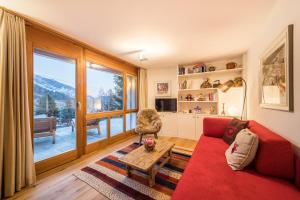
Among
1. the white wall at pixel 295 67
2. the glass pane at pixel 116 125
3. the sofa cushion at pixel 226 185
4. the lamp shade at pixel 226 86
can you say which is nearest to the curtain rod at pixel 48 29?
the glass pane at pixel 116 125

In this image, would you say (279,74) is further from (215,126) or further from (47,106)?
(47,106)

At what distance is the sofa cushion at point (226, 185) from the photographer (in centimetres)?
100

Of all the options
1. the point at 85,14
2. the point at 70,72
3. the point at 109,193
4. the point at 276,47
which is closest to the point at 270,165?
the point at 276,47

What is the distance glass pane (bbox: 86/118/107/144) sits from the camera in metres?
3.12

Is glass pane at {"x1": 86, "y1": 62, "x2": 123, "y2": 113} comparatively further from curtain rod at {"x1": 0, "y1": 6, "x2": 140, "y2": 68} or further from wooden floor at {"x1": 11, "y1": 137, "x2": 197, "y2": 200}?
wooden floor at {"x1": 11, "y1": 137, "x2": 197, "y2": 200}

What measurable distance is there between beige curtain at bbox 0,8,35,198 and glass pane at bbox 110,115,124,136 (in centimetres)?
196

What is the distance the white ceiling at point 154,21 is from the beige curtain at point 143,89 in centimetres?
185

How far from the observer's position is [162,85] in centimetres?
481

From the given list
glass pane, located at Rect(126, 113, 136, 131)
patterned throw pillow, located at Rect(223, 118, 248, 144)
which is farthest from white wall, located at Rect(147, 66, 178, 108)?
patterned throw pillow, located at Rect(223, 118, 248, 144)

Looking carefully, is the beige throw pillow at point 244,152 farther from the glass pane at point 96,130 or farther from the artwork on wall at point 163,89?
the artwork on wall at point 163,89

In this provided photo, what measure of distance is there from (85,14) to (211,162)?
2.46 meters

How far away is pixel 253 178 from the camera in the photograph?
1232 millimetres

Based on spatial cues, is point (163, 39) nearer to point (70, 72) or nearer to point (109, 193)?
point (70, 72)

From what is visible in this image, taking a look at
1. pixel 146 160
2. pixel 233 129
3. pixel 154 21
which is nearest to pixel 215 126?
pixel 233 129
